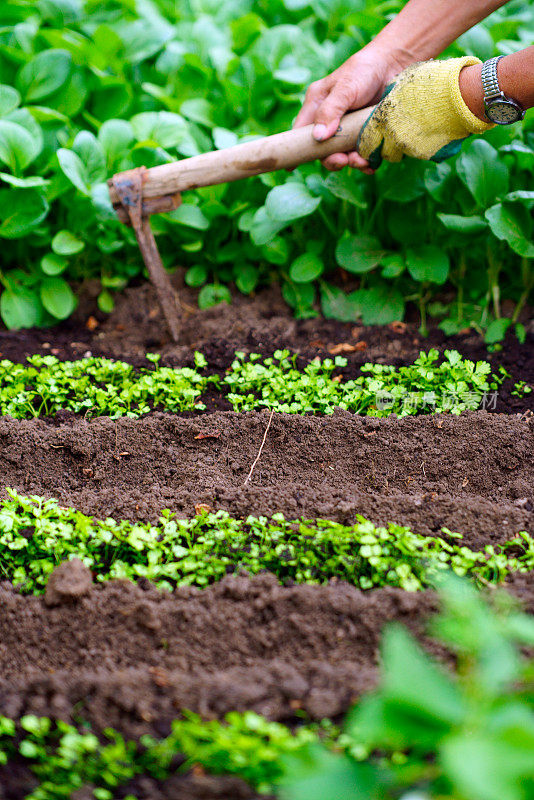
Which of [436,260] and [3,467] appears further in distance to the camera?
[436,260]

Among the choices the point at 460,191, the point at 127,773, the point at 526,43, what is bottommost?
the point at 127,773

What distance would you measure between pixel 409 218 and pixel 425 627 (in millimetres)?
2284

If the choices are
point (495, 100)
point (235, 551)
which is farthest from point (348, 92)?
point (235, 551)

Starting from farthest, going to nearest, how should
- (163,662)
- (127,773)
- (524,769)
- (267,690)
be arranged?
1. (163,662)
2. (267,690)
3. (127,773)
4. (524,769)

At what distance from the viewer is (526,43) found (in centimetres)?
333

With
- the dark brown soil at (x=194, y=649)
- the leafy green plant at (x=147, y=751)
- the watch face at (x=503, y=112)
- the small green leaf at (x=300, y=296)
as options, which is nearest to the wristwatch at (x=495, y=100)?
the watch face at (x=503, y=112)

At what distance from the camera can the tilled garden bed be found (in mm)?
1268

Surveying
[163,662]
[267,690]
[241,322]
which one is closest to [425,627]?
[267,690]

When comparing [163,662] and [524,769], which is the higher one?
[524,769]

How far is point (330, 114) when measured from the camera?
2.53 meters

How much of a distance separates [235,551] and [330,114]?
5.66ft

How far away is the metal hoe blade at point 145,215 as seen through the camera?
2.75 metres

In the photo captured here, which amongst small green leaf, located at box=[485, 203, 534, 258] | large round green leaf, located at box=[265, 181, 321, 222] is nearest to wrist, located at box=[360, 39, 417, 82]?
large round green leaf, located at box=[265, 181, 321, 222]

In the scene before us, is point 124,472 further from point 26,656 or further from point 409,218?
point 409,218
